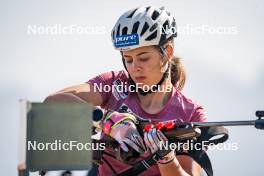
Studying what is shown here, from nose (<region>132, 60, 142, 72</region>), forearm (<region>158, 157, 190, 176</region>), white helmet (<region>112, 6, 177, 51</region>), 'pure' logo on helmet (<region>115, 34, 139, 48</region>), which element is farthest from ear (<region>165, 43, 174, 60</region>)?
forearm (<region>158, 157, 190, 176</region>)

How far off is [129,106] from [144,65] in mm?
511

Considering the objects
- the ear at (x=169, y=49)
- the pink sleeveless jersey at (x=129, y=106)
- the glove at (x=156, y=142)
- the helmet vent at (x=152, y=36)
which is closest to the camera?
the glove at (x=156, y=142)

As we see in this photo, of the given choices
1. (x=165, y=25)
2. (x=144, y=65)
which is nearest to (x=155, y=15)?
(x=165, y=25)

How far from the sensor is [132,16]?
26.4 ft

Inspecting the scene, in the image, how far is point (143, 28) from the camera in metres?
7.98

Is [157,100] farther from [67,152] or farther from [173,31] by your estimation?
[67,152]

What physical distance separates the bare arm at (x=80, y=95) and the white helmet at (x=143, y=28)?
2.01ft

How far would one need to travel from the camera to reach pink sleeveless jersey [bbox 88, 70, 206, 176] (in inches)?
285

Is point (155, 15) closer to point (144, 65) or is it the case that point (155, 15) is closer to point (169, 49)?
point (169, 49)

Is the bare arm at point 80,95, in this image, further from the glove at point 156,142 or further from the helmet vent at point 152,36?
the glove at point 156,142

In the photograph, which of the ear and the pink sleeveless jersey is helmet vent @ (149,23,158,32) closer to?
the ear

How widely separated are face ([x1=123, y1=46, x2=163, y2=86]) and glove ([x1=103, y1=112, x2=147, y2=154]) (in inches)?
36.8

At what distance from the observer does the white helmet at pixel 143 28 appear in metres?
7.73

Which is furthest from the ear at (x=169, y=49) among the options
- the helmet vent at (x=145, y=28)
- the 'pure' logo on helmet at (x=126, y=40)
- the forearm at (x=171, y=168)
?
the forearm at (x=171, y=168)
